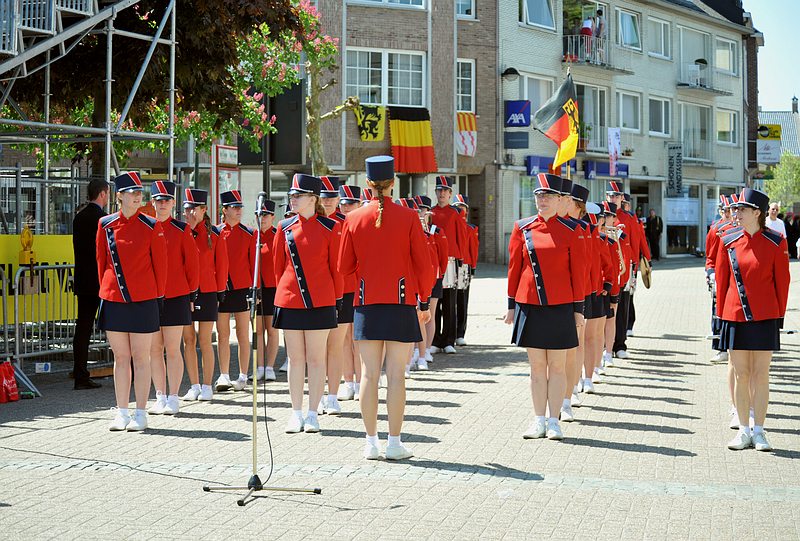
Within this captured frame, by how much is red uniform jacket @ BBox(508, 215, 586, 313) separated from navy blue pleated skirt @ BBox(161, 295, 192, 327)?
123 inches

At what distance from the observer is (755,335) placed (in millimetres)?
8812

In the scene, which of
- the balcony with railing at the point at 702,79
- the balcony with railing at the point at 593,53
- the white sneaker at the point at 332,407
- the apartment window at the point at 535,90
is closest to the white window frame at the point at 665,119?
the balcony with railing at the point at 702,79

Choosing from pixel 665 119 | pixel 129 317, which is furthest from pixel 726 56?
pixel 129 317

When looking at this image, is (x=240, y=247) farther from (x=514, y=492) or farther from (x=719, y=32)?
(x=719, y=32)

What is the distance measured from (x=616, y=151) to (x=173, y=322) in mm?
35616

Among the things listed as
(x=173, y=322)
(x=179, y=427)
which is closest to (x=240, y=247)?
(x=173, y=322)

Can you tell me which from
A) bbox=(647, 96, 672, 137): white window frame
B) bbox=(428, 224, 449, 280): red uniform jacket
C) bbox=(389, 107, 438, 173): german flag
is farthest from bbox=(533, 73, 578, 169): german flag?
bbox=(647, 96, 672, 137): white window frame

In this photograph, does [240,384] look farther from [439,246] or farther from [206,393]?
[439,246]

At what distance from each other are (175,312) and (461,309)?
6.53 m

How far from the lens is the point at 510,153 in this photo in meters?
39.4

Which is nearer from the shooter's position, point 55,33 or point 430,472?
point 430,472

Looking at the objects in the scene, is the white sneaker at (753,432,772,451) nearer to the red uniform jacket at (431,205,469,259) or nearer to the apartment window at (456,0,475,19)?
the red uniform jacket at (431,205,469,259)

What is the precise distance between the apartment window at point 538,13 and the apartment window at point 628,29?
4.78 metres

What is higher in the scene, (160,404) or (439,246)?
(439,246)
